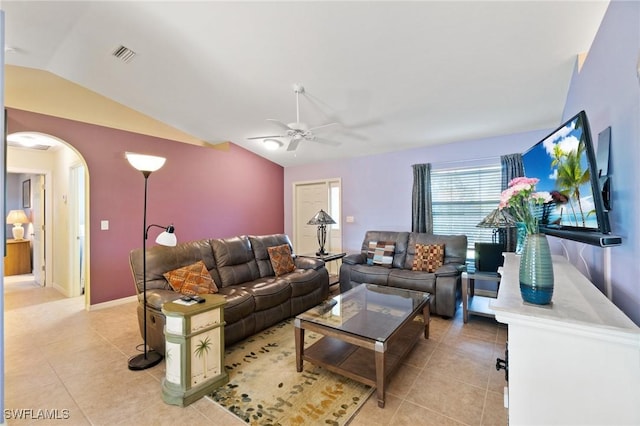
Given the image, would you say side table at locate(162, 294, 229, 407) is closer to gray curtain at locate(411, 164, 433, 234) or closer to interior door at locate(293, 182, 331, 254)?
gray curtain at locate(411, 164, 433, 234)

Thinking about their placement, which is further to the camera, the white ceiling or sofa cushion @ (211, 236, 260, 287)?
sofa cushion @ (211, 236, 260, 287)

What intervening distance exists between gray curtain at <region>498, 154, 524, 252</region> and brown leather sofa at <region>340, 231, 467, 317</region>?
0.50 meters

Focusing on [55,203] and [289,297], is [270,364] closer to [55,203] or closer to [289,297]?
[289,297]

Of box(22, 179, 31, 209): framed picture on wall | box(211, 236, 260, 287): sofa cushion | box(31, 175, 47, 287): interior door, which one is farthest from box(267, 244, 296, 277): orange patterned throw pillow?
box(22, 179, 31, 209): framed picture on wall

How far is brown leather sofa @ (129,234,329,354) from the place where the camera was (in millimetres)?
2503

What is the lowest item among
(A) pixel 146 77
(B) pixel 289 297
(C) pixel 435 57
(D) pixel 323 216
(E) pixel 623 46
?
(B) pixel 289 297

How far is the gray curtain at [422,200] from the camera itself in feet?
14.5

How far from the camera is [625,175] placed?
1.24 metres

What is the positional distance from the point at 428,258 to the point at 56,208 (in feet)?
19.5

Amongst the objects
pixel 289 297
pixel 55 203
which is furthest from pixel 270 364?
pixel 55 203

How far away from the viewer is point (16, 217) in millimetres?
5406

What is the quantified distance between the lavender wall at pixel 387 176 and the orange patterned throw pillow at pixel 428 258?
812mm

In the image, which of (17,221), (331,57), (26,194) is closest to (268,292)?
(331,57)

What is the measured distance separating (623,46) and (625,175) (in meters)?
0.63
